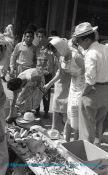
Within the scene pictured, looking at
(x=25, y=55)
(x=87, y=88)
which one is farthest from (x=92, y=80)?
(x=25, y=55)

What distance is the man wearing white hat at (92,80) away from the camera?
350 cm

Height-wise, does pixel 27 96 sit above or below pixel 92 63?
below

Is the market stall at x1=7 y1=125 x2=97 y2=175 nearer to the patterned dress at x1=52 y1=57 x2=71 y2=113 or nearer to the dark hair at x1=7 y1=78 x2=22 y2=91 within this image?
the dark hair at x1=7 y1=78 x2=22 y2=91

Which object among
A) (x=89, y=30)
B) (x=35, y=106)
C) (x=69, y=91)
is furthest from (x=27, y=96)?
(x=89, y=30)

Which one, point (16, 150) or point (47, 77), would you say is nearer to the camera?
point (16, 150)

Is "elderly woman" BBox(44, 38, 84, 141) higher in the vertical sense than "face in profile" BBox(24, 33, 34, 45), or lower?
lower

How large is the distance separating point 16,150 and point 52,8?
7.93 m

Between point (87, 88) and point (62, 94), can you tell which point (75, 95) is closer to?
point (87, 88)

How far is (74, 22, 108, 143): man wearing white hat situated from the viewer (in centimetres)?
350

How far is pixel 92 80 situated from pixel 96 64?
171 mm

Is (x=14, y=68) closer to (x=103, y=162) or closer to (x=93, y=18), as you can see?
(x=103, y=162)

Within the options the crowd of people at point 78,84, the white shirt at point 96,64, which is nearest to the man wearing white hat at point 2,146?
the crowd of people at point 78,84

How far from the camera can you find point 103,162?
289 centimetres

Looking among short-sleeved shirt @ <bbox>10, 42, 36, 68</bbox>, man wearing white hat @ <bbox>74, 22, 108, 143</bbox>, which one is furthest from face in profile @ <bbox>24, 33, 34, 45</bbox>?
man wearing white hat @ <bbox>74, 22, 108, 143</bbox>
